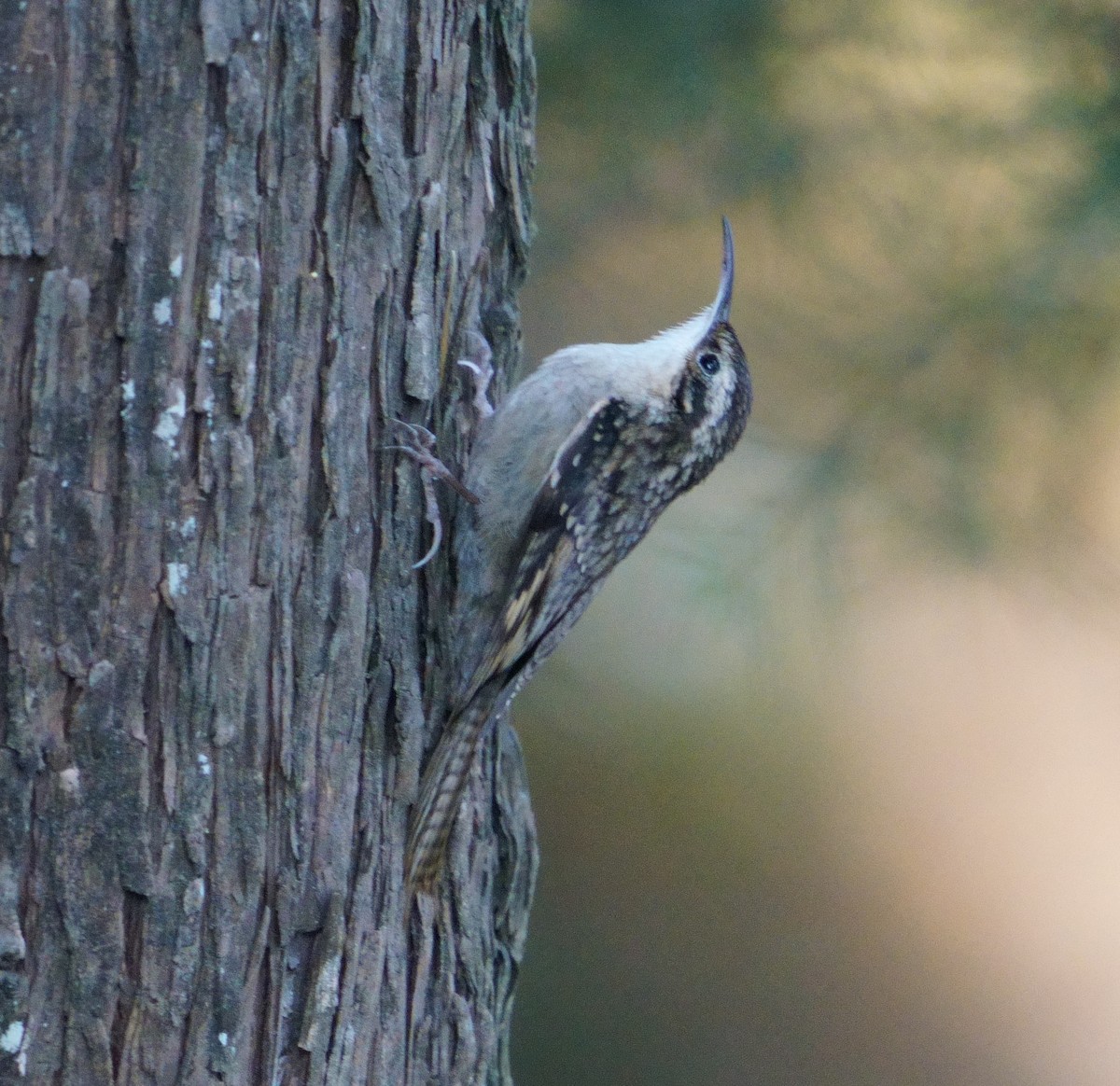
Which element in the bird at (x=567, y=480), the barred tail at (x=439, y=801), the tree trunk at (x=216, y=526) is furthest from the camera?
the bird at (x=567, y=480)

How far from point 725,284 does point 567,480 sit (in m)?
0.53

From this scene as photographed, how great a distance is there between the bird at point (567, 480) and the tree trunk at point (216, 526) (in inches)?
5.5

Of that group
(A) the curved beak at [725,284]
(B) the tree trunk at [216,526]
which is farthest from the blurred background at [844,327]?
(B) the tree trunk at [216,526]

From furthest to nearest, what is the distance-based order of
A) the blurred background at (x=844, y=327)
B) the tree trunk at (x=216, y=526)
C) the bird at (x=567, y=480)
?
the blurred background at (x=844, y=327) < the bird at (x=567, y=480) < the tree trunk at (x=216, y=526)

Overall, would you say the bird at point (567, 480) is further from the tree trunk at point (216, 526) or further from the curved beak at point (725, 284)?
the tree trunk at point (216, 526)

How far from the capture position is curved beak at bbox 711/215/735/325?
229 centimetres

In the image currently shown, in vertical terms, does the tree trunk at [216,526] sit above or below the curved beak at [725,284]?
below

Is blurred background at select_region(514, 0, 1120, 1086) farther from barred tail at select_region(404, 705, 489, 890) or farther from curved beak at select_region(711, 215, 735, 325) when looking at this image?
barred tail at select_region(404, 705, 489, 890)

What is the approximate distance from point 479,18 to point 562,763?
198 centimetres

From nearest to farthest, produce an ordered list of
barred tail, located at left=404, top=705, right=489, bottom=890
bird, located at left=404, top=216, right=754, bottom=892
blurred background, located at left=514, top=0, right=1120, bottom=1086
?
barred tail, located at left=404, top=705, right=489, bottom=890, bird, located at left=404, top=216, right=754, bottom=892, blurred background, located at left=514, top=0, right=1120, bottom=1086

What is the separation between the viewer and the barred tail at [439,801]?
170cm

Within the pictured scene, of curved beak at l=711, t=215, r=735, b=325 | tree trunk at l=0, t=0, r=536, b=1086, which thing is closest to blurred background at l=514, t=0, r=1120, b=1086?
curved beak at l=711, t=215, r=735, b=325

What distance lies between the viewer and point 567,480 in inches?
82.6

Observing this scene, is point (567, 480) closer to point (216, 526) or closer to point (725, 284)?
Result: point (725, 284)
